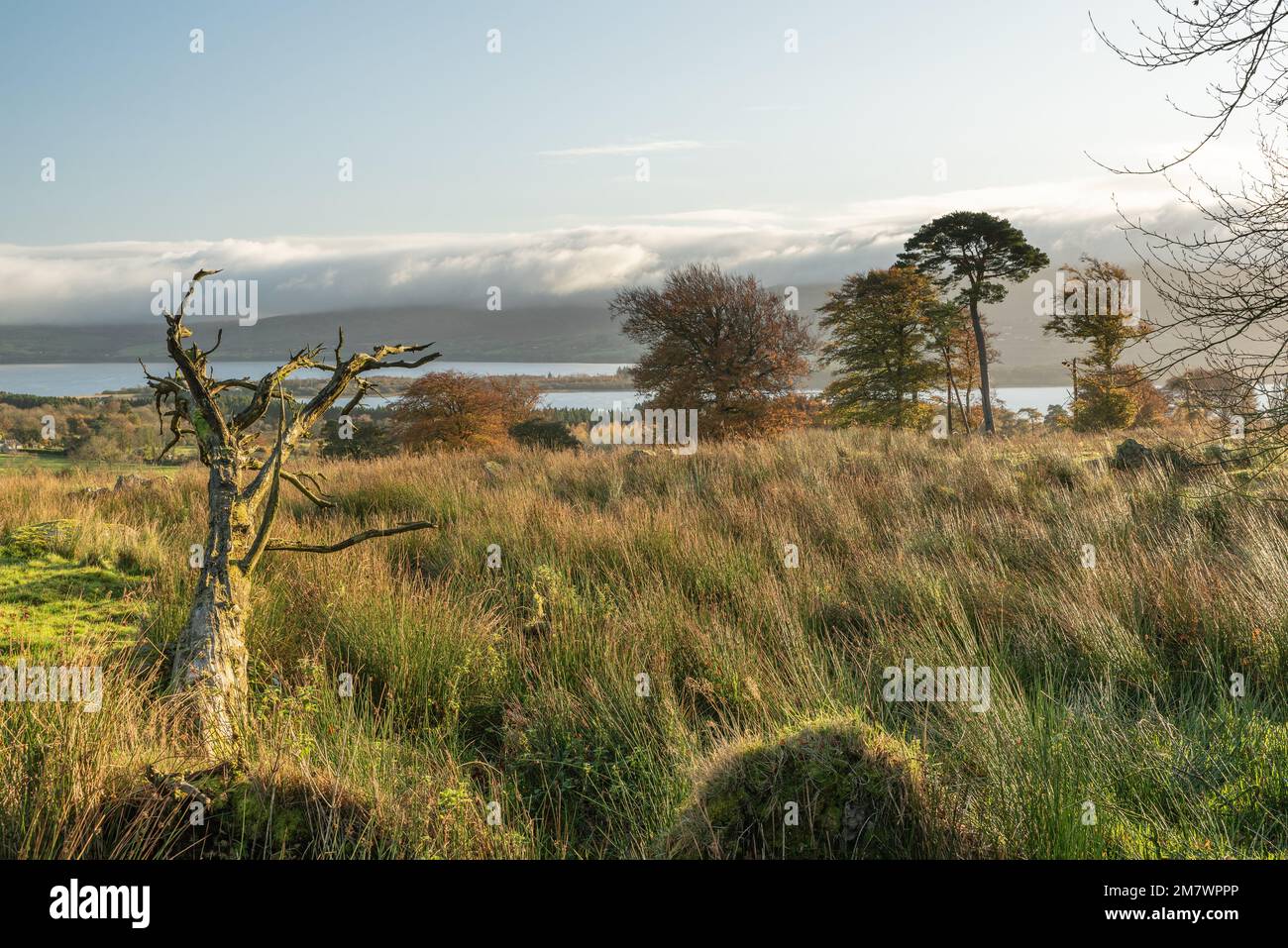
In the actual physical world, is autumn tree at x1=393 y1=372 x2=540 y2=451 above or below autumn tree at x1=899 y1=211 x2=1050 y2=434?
below

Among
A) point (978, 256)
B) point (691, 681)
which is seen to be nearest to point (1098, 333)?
point (978, 256)

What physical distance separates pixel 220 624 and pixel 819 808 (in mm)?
2857

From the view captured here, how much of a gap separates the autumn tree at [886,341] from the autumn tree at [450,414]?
17.2 metres

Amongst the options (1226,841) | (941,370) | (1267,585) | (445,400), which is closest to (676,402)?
(445,400)

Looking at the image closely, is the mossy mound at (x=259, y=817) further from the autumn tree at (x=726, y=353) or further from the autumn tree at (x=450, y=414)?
the autumn tree at (x=450, y=414)

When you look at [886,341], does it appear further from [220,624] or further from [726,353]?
[220,624]

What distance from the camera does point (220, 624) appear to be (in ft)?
11.9

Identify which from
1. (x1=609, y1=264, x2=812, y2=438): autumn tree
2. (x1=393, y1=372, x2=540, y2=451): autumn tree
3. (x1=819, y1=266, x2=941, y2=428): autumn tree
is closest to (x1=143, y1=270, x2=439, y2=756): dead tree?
(x1=609, y1=264, x2=812, y2=438): autumn tree

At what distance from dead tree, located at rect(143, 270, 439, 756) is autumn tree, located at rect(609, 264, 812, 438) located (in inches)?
890

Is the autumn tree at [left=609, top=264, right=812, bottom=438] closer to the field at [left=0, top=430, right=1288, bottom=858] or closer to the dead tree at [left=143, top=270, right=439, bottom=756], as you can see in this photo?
the field at [left=0, top=430, right=1288, bottom=858]

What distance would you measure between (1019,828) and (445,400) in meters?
34.5

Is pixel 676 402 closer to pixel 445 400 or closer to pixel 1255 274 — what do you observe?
pixel 445 400

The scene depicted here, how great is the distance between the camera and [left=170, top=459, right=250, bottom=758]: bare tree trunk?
342cm
